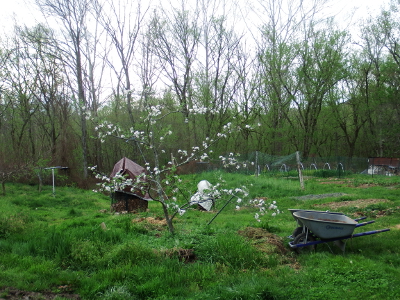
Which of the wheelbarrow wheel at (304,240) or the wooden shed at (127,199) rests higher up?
the wooden shed at (127,199)

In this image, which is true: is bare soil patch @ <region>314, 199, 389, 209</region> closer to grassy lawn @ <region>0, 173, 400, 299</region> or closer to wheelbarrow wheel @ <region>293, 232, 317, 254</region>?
grassy lawn @ <region>0, 173, 400, 299</region>

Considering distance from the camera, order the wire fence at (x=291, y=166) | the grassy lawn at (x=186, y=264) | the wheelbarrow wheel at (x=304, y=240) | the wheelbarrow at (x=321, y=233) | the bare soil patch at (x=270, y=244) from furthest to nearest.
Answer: the wire fence at (x=291, y=166) < the wheelbarrow wheel at (x=304, y=240) < the wheelbarrow at (x=321, y=233) < the bare soil patch at (x=270, y=244) < the grassy lawn at (x=186, y=264)

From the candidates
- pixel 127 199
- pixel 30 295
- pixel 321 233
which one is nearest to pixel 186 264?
pixel 30 295

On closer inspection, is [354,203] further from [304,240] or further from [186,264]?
[186,264]

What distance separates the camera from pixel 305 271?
516 cm

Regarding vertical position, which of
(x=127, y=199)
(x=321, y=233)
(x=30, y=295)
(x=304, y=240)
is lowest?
(x=30, y=295)

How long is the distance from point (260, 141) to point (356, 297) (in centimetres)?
3060

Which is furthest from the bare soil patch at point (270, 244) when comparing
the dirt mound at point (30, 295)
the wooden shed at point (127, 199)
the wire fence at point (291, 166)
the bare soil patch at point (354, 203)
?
the wire fence at point (291, 166)

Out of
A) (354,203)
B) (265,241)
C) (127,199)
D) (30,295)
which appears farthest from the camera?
(127,199)

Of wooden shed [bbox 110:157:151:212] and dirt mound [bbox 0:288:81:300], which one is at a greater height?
wooden shed [bbox 110:157:151:212]

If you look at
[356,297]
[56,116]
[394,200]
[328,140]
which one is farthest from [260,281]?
[328,140]

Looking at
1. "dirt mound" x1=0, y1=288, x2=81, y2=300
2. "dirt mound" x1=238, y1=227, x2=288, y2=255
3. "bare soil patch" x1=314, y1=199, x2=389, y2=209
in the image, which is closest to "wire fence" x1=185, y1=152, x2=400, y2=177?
"bare soil patch" x1=314, y1=199, x2=389, y2=209

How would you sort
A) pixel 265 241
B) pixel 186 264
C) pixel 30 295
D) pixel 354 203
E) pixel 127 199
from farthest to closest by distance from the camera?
pixel 127 199, pixel 354 203, pixel 265 241, pixel 186 264, pixel 30 295

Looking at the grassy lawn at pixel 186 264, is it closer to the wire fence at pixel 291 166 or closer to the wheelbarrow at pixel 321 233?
the wheelbarrow at pixel 321 233
